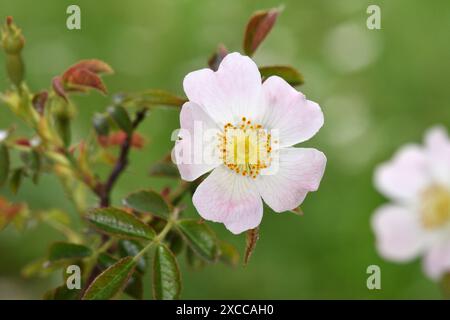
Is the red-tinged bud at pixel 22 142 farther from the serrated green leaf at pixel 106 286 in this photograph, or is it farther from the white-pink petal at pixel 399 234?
the white-pink petal at pixel 399 234

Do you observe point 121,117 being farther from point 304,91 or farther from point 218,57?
point 304,91

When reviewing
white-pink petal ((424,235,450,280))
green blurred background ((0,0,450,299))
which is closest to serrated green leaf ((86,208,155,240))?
white-pink petal ((424,235,450,280))

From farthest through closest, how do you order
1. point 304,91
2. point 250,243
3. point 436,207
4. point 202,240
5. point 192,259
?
point 304,91, point 436,207, point 192,259, point 202,240, point 250,243

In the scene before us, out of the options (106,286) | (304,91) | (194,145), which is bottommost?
(106,286)

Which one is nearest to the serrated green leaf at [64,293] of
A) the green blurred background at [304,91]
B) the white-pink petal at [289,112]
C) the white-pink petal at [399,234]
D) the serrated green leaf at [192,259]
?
the serrated green leaf at [192,259]

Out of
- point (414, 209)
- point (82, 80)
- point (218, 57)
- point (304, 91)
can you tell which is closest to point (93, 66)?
point (82, 80)

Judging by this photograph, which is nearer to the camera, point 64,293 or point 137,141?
point 64,293

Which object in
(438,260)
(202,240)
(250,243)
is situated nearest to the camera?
(250,243)
